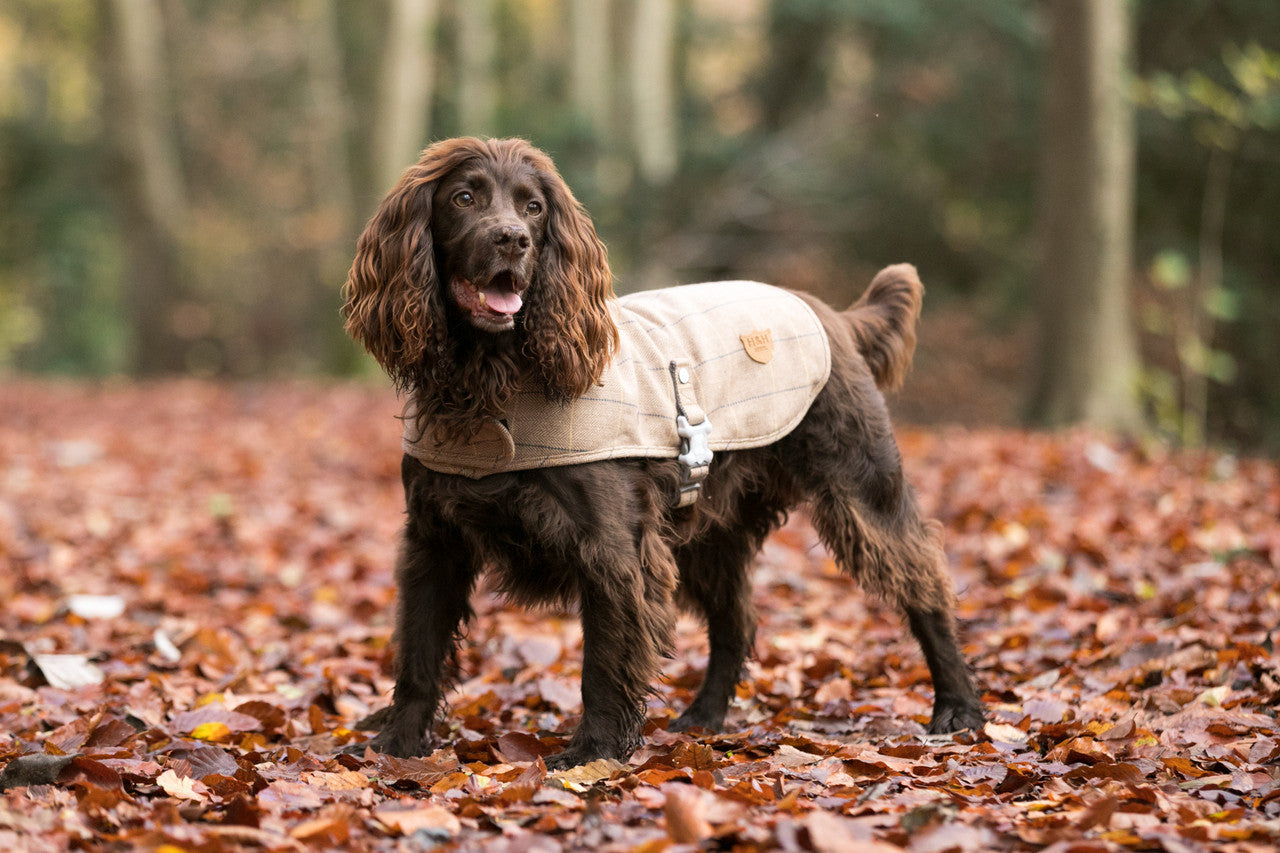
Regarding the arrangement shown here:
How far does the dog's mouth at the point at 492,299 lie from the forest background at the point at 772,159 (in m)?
6.37

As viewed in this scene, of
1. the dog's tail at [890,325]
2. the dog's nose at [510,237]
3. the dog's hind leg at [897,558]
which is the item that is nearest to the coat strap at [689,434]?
the dog's hind leg at [897,558]

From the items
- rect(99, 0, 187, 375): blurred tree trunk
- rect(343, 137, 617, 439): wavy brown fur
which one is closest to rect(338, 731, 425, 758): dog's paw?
rect(343, 137, 617, 439): wavy brown fur

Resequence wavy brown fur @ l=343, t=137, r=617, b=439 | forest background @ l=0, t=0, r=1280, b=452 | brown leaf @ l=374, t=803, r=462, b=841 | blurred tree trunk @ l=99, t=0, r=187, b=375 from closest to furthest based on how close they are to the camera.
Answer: brown leaf @ l=374, t=803, r=462, b=841 < wavy brown fur @ l=343, t=137, r=617, b=439 < forest background @ l=0, t=0, r=1280, b=452 < blurred tree trunk @ l=99, t=0, r=187, b=375

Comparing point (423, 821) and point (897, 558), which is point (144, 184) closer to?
point (897, 558)

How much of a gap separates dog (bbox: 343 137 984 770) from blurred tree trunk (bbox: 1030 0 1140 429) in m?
6.70

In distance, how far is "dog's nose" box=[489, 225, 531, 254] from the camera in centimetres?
338

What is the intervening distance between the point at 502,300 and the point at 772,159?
14563 mm

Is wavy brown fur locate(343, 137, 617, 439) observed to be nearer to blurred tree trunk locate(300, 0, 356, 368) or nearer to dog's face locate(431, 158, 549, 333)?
dog's face locate(431, 158, 549, 333)

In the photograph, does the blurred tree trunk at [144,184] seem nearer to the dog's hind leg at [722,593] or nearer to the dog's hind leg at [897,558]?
the dog's hind leg at [722,593]

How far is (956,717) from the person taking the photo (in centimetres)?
409

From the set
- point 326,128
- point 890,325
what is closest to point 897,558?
point 890,325

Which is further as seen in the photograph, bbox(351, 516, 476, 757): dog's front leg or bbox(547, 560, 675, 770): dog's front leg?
bbox(351, 516, 476, 757): dog's front leg

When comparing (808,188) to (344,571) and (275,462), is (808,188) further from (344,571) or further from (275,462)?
(344,571)

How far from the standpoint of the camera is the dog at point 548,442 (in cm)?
352
